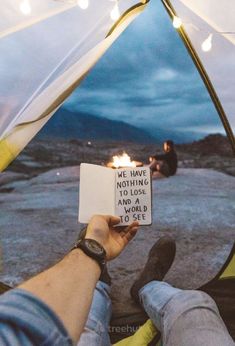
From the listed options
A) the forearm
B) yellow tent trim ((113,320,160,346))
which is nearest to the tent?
yellow tent trim ((113,320,160,346))

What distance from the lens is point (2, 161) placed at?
43.3 inches

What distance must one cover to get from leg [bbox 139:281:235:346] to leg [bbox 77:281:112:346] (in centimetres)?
15

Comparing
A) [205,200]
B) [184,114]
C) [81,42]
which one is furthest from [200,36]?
[205,200]

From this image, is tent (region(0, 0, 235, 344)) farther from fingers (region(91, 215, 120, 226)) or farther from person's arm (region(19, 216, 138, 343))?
person's arm (region(19, 216, 138, 343))

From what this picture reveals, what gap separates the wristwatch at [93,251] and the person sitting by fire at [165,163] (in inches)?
29.9

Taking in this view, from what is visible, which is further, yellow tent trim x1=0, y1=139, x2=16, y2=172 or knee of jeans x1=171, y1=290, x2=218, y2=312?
yellow tent trim x1=0, y1=139, x2=16, y2=172

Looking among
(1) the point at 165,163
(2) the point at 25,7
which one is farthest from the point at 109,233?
(2) the point at 25,7

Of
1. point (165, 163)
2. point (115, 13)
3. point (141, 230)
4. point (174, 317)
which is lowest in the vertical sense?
point (174, 317)

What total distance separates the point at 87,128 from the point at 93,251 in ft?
2.76

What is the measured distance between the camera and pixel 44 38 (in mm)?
1357

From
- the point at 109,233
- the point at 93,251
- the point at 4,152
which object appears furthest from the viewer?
the point at 4,152

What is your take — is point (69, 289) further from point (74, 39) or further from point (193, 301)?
point (74, 39)

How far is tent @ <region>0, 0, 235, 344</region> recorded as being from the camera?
4.28 ft

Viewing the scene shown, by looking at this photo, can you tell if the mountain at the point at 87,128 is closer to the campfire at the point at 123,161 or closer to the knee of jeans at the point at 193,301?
the campfire at the point at 123,161
